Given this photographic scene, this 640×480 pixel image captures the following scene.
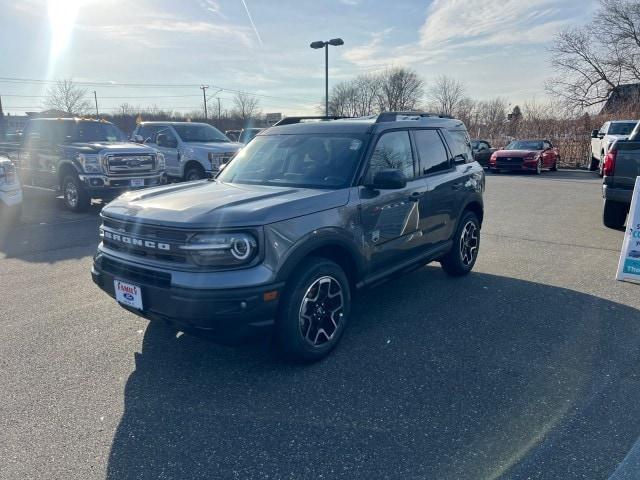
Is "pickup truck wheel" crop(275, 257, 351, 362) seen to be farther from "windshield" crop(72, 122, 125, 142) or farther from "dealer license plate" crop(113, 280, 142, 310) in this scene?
"windshield" crop(72, 122, 125, 142)

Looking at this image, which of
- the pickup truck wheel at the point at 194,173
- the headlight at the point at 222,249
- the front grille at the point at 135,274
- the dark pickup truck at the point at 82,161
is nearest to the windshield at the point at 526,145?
the pickup truck wheel at the point at 194,173

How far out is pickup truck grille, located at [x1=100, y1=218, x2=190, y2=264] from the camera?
316 centimetres

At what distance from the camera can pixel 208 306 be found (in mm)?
3002

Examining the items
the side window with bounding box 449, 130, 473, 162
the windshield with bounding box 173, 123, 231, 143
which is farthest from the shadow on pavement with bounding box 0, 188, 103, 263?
the side window with bounding box 449, 130, 473, 162

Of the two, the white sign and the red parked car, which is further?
the red parked car

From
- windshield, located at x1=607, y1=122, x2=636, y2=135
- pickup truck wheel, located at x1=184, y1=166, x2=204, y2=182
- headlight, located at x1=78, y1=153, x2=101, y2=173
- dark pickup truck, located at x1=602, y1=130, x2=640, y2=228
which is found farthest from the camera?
windshield, located at x1=607, y1=122, x2=636, y2=135

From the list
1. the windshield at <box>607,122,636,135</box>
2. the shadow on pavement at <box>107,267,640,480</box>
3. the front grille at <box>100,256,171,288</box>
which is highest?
the windshield at <box>607,122,636,135</box>

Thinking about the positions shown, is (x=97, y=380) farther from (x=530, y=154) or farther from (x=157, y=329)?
(x=530, y=154)

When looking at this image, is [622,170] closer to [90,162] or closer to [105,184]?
[105,184]

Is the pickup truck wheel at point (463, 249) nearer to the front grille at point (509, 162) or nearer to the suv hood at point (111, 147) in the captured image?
the suv hood at point (111, 147)

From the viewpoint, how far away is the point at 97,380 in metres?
3.40

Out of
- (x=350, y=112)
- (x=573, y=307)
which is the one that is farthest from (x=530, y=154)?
(x=350, y=112)

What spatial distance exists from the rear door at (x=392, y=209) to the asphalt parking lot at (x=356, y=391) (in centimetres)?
68

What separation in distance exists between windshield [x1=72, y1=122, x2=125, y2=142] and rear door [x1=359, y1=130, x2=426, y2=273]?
358 inches
